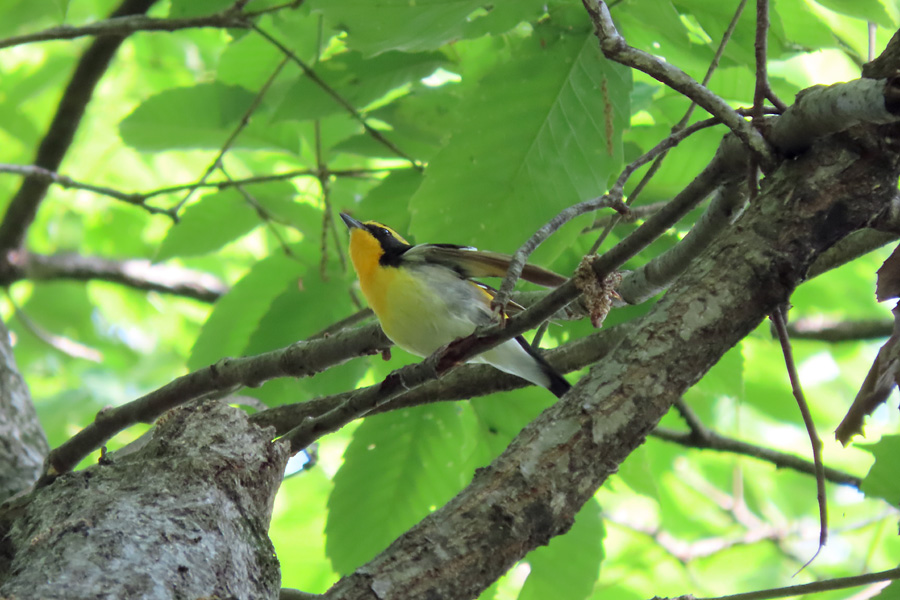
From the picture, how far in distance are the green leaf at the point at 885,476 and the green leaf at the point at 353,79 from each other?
7.75 feet

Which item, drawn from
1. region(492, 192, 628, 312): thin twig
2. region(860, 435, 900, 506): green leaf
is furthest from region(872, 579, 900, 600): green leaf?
region(492, 192, 628, 312): thin twig

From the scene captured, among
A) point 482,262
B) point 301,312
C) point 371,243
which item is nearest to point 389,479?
point 301,312

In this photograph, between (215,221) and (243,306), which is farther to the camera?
(215,221)

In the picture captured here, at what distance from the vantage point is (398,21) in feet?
8.68

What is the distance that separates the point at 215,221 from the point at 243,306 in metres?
0.50

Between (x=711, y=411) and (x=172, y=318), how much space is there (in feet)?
20.1

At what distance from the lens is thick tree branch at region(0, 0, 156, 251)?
5547 mm

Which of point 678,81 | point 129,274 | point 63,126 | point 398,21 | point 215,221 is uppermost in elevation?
point 129,274

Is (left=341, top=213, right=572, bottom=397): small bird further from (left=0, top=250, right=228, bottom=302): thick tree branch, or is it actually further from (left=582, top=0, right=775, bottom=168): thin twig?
(left=0, top=250, right=228, bottom=302): thick tree branch

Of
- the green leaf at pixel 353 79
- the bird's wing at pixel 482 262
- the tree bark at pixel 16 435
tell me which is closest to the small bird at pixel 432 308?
the bird's wing at pixel 482 262

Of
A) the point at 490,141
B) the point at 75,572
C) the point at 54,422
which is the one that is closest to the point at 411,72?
the point at 490,141

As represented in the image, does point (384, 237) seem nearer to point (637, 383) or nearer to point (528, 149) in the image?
point (528, 149)

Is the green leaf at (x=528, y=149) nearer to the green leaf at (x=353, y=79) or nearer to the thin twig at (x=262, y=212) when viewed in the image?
the green leaf at (x=353, y=79)

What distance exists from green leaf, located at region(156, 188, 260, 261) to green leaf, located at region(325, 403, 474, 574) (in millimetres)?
1541
